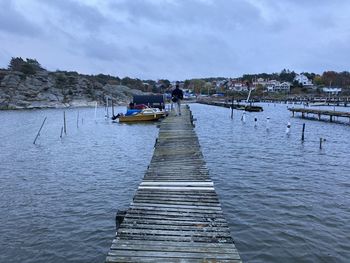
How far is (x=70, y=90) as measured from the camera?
131000 millimetres

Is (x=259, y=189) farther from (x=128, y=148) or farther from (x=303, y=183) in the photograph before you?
(x=128, y=148)

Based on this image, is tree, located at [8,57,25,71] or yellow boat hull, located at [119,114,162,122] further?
tree, located at [8,57,25,71]

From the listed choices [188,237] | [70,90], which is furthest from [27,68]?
[188,237]

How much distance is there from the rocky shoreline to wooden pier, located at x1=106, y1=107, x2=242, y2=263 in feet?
336

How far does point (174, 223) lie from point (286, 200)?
7.70 metres

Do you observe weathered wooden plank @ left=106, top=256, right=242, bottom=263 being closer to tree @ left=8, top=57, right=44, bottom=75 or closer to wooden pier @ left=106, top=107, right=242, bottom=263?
wooden pier @ left=106, top=107, right=242, bottom=263

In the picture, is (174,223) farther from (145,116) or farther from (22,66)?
(22,66)

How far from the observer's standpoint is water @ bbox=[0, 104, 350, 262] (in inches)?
400

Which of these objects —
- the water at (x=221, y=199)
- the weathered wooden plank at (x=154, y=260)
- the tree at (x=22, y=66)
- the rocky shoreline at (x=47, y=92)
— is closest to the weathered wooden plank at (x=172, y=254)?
the weathered wooden plank at (x=154, y=260)

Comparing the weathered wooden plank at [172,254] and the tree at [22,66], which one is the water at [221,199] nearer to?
the weathered wooden plank at [172,254]

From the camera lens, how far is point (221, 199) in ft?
47.0

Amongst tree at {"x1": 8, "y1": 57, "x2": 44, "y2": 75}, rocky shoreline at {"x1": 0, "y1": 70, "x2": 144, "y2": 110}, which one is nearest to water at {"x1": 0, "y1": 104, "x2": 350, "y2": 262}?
rocky shoreline at {"x1": 0, "y1": 70, "x2": 144, "y2": 110}

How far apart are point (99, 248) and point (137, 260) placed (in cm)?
440

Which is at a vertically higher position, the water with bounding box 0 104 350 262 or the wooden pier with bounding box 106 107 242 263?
the wooden pier with bounding box 106 107 242 263
